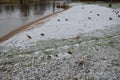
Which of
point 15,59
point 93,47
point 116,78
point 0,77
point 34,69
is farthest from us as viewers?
point 93,47

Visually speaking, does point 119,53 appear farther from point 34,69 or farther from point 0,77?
point 0,77

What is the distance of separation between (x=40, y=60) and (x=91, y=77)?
2.26 meters

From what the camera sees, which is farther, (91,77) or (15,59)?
(15,59)

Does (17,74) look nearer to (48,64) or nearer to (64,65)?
(48,64)

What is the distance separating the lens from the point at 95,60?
19.5 feet

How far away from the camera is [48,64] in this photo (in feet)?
18.9

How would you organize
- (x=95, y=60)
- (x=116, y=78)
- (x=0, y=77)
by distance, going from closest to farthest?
1. (x=116, y=78)
2. (x=0, y=77)
3. (x=95, y=60)

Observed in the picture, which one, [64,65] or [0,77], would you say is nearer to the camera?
[0,77]

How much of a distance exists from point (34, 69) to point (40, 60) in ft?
2.20

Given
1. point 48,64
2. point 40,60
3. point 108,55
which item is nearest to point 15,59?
point 40,60

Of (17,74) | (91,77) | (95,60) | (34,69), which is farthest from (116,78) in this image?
(17,74)

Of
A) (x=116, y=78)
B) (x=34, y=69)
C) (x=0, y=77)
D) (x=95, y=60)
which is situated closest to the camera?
(x=116, y=78)

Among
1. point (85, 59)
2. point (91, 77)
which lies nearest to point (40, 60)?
point (85, 59)

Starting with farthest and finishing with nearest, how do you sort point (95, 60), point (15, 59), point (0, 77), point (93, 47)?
point (93, 47), point (15, 59), point (95, 60), point (0, 77)
